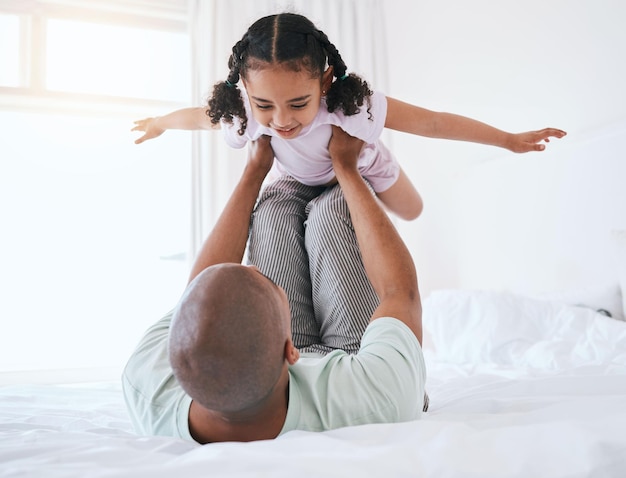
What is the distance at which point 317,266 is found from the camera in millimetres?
1337

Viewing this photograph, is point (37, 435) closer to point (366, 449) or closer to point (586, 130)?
point (366, 449)

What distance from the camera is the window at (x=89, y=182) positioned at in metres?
3.29

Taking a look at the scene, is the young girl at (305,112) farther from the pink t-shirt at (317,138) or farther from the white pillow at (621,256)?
the white pillow at (621,256)

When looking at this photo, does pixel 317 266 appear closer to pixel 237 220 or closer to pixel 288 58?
pixel 237 220

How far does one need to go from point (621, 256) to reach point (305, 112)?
110 centimetres

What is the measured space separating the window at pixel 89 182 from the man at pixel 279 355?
221 cm

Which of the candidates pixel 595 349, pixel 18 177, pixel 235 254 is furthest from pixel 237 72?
pixel 18 177

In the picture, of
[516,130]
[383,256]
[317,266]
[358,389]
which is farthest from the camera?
[516,130]

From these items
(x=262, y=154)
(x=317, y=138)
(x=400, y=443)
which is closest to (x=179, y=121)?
(x=262, y=154)

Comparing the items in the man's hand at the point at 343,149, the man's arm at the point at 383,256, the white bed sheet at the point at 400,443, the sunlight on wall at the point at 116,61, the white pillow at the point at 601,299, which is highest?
the sunlight on wall at the point at 116,61

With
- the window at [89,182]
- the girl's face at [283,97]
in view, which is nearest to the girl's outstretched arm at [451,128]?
the girl's face at [283,97]

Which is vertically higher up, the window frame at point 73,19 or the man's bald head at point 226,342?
the window frame at point 73,19

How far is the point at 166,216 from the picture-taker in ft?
11.7

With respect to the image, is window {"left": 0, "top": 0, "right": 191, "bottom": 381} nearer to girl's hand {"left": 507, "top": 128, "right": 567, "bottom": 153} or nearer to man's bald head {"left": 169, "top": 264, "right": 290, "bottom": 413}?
girl's hand {"left": 507, "top": 128, "right": 567, "bottom": 153}
